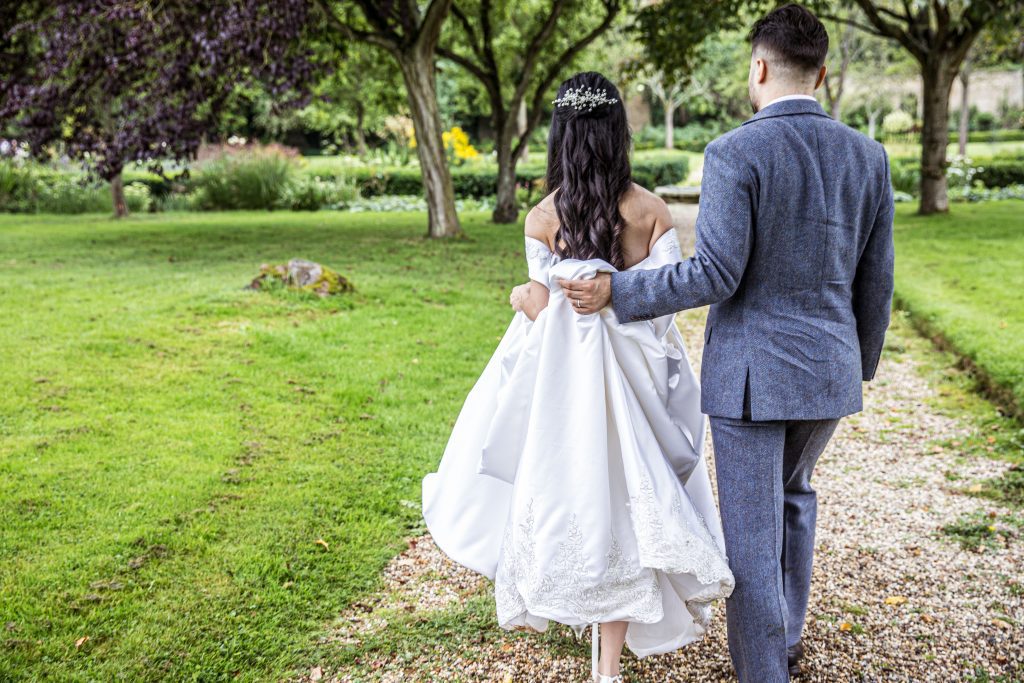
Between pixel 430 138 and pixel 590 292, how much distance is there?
1171cm

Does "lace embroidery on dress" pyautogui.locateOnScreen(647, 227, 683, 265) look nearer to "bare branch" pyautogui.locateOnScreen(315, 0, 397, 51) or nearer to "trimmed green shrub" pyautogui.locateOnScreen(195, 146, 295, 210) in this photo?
"bare branch" pyautogui.locateOnScreen(315, 0, 397, 51)

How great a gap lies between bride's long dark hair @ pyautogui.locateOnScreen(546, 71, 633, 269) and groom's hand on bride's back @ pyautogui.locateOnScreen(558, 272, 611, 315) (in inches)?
5.2

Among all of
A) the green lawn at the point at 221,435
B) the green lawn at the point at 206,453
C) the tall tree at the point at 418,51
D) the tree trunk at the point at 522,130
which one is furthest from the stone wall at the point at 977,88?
the green lawn at the point at 206,453

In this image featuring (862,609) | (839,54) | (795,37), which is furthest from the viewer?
(839,54)

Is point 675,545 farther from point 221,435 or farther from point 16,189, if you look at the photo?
point 16,189

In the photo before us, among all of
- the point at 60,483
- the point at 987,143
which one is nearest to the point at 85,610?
the point at 60,483

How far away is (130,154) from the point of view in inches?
449

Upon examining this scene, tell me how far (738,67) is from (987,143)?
511 inches

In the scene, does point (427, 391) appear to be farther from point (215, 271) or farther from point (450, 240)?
point (450, 240)

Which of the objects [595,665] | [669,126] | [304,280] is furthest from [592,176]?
[669,126]

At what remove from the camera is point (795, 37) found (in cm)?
232

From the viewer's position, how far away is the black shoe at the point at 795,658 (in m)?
2.96

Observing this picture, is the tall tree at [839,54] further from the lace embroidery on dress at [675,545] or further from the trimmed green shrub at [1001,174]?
the lace embroidery on dress at [675,545]

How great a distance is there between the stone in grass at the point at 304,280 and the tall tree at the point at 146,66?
297cm
